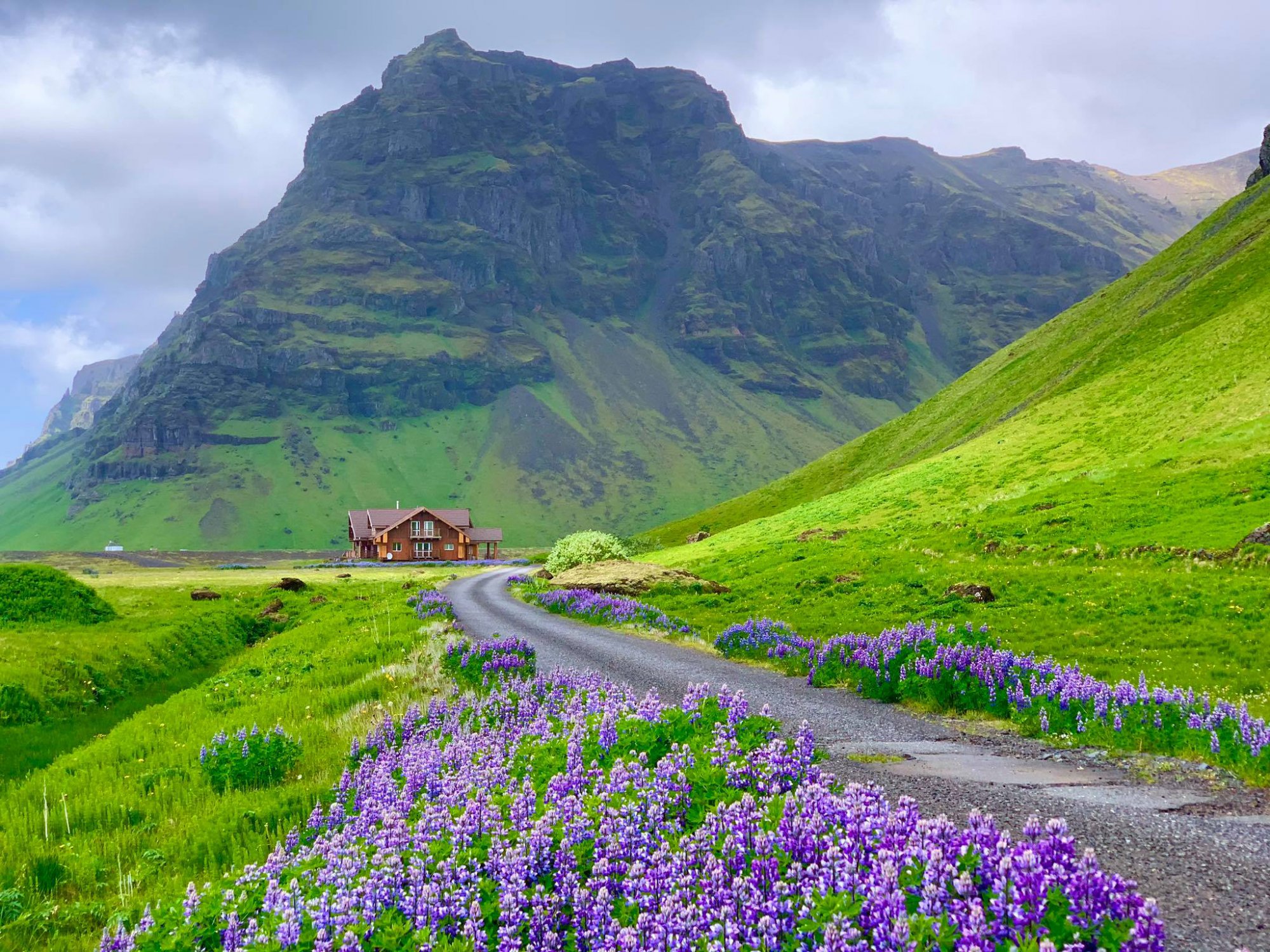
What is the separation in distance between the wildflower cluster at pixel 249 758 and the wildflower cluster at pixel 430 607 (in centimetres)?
1963

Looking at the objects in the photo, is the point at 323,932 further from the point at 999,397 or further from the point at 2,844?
the point at 999,397

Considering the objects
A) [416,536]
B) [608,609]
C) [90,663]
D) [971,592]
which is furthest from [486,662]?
[416,536]

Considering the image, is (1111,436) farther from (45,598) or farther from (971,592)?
(45,598)

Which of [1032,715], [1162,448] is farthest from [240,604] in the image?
[1162,448]

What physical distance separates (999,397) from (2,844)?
8896 cm

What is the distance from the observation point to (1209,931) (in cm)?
531

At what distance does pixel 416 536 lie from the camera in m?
160

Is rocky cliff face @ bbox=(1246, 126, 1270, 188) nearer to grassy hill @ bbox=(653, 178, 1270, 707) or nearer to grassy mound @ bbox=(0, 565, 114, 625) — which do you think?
grassy hill @ bbox=(653, 178, 1270, 707)

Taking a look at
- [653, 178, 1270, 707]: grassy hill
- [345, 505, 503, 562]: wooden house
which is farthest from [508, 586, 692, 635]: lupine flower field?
[345, 505, 503, 562]: wooden house

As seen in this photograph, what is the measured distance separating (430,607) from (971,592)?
26240 mm

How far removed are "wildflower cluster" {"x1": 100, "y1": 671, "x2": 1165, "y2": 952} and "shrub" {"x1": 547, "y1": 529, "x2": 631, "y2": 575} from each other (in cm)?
5214

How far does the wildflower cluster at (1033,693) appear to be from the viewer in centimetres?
1027

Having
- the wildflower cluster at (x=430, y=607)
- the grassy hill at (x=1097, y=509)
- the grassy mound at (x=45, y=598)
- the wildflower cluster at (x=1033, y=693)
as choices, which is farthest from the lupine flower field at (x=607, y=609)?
the grassy mound at (x=45, y=598)

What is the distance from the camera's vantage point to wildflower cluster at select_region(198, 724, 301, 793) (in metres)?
11.4
